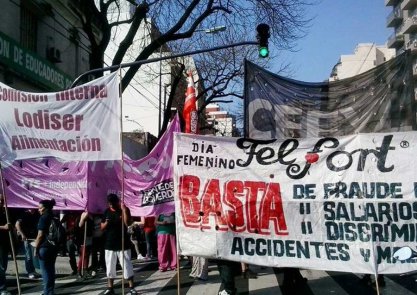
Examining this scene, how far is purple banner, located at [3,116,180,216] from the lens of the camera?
9.52 meters

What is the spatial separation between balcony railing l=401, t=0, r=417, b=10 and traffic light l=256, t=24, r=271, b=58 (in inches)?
1990

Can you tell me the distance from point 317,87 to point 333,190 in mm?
1412

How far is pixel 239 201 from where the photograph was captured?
22.8ft

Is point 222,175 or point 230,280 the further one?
point 230,280

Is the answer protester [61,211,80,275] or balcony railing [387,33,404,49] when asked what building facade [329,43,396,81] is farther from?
protester [61,211,80,275]

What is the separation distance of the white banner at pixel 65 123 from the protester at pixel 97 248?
434 cm

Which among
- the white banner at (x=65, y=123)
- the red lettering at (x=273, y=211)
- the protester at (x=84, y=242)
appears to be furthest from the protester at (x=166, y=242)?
the red lettering at (x=273, y=211)

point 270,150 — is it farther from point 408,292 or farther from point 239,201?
point 408,292

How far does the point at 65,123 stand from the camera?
7.62 metres

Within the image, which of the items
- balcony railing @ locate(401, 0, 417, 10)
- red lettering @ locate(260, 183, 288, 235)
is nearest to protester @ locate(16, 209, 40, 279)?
red lettering @ locate(260, 183, 288, 235)

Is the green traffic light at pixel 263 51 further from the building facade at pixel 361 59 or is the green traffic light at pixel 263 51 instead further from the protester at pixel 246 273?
the building facade at pixel 361 59

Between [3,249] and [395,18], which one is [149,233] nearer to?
[3,249]

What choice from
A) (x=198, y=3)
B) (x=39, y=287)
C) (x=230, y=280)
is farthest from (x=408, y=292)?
(x=198, y=3)

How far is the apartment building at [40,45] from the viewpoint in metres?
16.9
